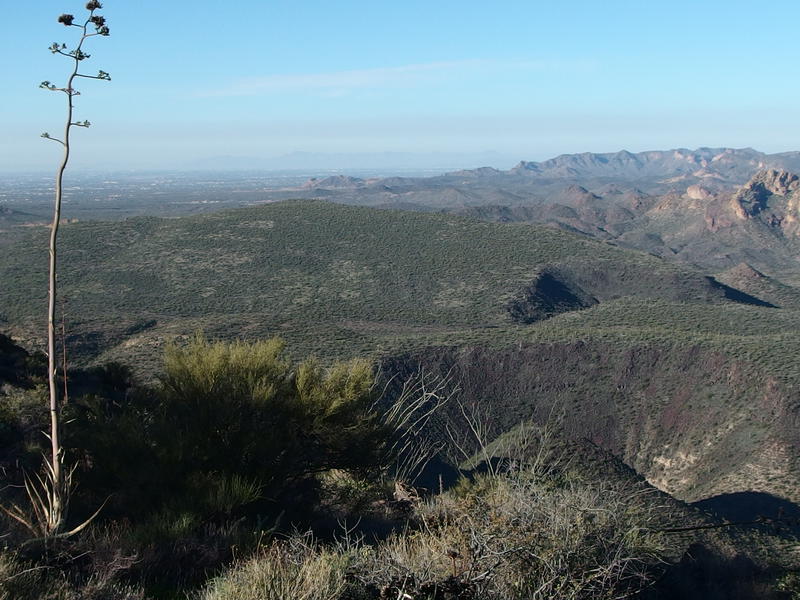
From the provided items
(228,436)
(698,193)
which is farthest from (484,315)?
(698,193)

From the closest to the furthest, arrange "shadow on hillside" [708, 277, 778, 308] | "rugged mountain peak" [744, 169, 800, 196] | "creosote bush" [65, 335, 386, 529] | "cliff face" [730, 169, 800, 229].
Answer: "creosote bush" [65, 335, 386, 529]
"shadow on hillside" [708, 277, 778, 308]
"cliff face" [730, 169, 800, 229]
"rugged mountain peak" [744, 169, 800, 196]

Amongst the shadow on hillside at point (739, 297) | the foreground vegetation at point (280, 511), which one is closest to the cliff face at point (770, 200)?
the shadow on hillside at point (739, 297)

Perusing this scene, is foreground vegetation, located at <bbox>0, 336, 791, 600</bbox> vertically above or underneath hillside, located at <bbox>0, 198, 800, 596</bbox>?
above

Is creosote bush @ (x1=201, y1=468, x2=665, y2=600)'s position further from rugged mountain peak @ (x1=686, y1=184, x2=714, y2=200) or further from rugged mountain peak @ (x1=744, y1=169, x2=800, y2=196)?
rugged mountain peak @ (x1=686, y1=184, x2=714, y2=200)

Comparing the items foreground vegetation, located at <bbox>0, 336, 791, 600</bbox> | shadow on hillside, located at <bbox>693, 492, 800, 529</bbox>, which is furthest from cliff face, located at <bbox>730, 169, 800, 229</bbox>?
foreground vegetation, located at <bbox>0, 336, 791, 600</bbox>

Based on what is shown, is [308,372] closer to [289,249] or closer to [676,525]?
[676,525]

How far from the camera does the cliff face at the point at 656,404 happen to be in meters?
27.3

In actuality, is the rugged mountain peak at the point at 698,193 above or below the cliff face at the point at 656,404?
above

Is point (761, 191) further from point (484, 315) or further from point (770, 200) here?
point (484, 315)

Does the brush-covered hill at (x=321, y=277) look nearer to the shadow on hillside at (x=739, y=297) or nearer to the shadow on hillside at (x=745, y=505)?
the shadow on hillside at (x=739, y=297)

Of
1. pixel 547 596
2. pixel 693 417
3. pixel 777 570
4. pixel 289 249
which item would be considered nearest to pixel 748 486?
pixel 693 417

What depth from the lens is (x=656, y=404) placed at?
33.1 m

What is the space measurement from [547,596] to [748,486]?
21574 mm

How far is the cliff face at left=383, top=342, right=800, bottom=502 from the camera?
2727 centimetres
